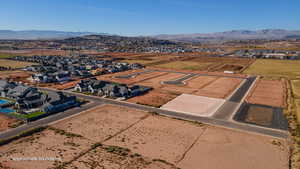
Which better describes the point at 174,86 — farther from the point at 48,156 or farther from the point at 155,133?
the point at 48,156

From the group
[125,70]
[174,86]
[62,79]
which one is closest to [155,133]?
[174,86]

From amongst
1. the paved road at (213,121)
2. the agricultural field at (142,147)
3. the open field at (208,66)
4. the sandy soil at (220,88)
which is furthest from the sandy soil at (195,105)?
the open field at (208,66)

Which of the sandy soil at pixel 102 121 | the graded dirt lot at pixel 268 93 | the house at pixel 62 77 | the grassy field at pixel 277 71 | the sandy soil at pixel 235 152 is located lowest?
the sandy soil at pixel 235 152

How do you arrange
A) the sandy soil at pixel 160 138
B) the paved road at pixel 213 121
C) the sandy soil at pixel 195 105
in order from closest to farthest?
the sandy soil at pixel 160 138, the paved road at pixel 213 121, the sandy soil at pixel 195 105

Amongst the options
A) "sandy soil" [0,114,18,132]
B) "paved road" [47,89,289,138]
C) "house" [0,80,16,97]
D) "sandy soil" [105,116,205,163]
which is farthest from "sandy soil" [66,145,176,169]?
"house" [0,80,16,97]

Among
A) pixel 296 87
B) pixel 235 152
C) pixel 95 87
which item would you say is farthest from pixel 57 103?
pixel 296 87

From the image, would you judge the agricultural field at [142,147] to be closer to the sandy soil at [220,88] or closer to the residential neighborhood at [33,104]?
the residential neighborhood at [33,104]

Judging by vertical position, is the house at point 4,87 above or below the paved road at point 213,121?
above
